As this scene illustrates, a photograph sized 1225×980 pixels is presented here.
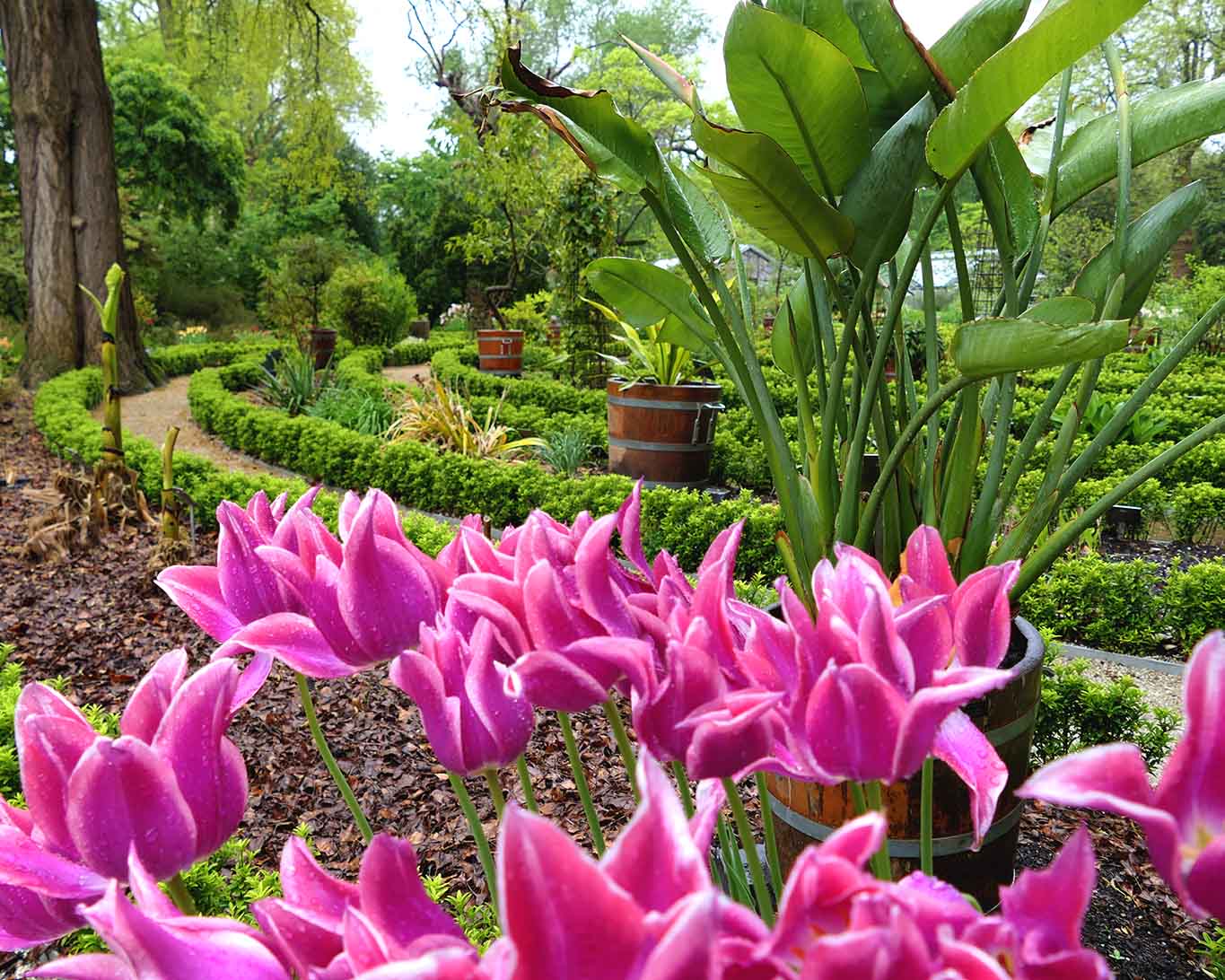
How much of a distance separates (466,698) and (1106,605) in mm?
4403

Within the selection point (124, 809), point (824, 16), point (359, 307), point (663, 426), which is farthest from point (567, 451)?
point (359, 307)

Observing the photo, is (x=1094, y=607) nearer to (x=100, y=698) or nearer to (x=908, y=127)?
(x=908, y=127)

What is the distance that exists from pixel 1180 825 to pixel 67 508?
5723 mm

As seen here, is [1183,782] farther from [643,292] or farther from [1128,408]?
[643,292]

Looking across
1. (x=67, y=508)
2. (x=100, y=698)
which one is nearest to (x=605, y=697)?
(x=100, y=698)

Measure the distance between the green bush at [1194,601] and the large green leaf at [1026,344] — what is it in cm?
374

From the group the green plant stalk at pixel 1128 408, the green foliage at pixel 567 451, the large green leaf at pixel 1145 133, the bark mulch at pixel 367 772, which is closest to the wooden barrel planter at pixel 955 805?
the green plant stalk at pixel 1128 408

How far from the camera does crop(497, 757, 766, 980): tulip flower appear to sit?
11.6 inches

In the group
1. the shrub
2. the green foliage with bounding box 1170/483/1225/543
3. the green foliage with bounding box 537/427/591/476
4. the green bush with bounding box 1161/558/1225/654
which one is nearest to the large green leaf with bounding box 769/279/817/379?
the green bush with bounding box 1161/558/1225/654

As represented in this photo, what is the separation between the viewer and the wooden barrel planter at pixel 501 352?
13.8m

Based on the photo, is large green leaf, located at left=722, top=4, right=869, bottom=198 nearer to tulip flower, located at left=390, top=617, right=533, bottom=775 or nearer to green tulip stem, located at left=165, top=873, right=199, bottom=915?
tulip flower, located at left=390, top=617, right=533, bottom=775

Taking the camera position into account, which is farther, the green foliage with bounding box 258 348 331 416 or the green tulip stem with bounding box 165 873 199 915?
the green foliage with bounding box 258 348 331 416

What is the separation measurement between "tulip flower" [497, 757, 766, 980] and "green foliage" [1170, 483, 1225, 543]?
21.1 feet

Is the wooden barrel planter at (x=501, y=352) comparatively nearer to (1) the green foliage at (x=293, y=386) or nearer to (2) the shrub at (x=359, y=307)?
(1) the green foliage at (x=293, y=386)
